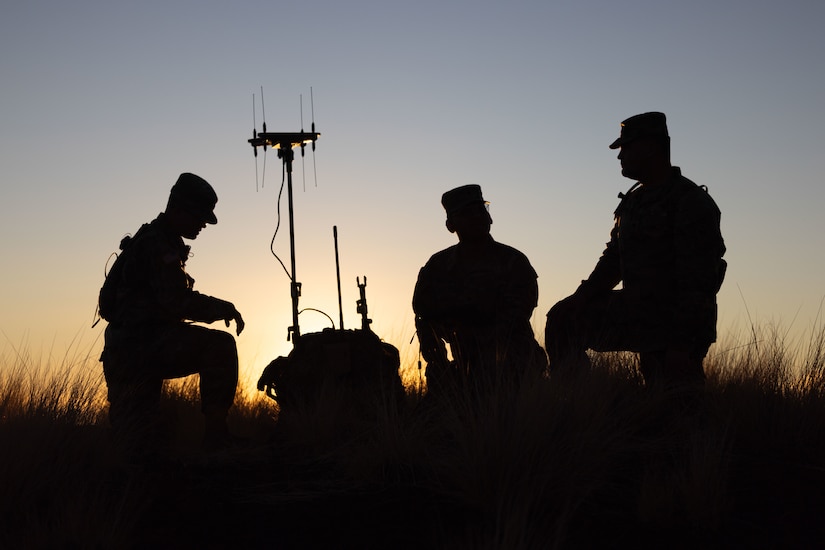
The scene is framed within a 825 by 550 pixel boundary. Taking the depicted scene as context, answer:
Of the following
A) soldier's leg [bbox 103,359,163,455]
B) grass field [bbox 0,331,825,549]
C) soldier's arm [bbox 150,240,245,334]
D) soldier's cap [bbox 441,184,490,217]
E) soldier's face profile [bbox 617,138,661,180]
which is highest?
soldier's cap [bbox 441,184,490,217]

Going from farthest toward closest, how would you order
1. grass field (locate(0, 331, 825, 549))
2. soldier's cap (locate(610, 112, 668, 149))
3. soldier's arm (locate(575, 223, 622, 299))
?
1. soldier's arm (locate(575, 223, 622, 299))
2. soldier's cap (locate(610, 112, 668, 149))
3. grass field (locate(0, 331, 825, 549))

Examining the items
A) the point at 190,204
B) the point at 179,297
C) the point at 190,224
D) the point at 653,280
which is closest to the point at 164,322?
the point at 179,297

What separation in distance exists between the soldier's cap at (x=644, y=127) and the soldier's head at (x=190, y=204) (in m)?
3.17

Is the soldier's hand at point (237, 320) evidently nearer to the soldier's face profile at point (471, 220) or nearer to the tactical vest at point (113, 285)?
the tactical vest at point (113, 285)

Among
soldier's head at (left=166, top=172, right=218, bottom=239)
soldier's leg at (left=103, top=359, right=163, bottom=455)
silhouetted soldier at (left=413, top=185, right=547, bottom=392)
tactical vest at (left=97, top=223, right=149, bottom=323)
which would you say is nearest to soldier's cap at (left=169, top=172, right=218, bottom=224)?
soldier's head at (left=166, top=172, right=218, bottom=239)

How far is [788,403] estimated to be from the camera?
6121 millimetres

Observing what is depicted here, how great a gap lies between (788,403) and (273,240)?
17.0 feet

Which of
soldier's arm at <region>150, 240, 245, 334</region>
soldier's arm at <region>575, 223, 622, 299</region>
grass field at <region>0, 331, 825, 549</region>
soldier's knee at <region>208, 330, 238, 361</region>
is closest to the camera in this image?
grass field at <region>0, 331, 825, 549</region>

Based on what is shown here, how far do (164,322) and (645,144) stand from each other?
3779mm

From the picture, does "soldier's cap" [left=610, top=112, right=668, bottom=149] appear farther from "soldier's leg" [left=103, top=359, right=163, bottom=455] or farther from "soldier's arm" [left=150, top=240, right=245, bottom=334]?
"soldier's leg" [left=103, top=359, right=163, bottom=455]

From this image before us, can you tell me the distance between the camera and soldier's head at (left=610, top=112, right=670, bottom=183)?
631 centimetres

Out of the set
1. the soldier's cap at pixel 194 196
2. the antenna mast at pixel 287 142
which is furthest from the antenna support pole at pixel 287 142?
the soldier's cap at pixel 194 196

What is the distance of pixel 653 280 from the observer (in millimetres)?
6250

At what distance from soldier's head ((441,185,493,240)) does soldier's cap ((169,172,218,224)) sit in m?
1.98
